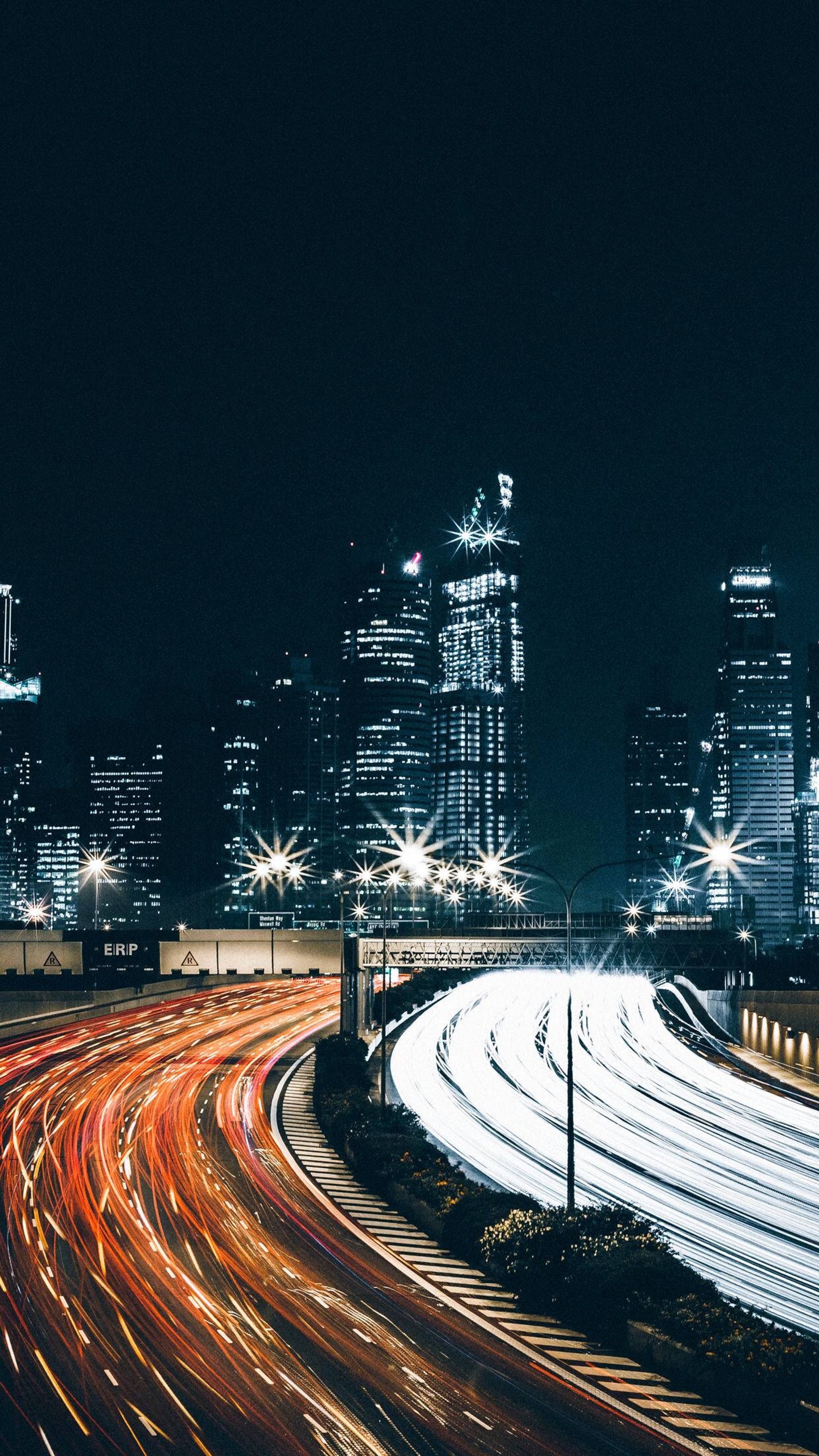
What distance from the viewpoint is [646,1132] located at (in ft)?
170

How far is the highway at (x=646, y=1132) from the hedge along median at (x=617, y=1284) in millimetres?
3141

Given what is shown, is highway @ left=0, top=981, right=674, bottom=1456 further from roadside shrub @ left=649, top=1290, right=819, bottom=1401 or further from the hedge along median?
roadside shrub @ left=649, top=1290, right=819, bottom=1401

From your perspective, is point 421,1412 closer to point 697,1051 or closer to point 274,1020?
point 697,1051

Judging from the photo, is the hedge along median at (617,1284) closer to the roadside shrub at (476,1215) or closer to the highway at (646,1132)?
the roadside shrub at (476,1215)

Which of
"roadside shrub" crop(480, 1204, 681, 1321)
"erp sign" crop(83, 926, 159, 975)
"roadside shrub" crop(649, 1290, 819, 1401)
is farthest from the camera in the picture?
"erp sign" crop(83, 926, 159, 975)

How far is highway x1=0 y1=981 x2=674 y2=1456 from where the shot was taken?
20016mm

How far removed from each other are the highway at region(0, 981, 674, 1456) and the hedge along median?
203cm

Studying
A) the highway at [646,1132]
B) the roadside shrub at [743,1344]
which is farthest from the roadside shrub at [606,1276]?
the highway at [646,1132]

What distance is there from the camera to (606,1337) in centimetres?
2491

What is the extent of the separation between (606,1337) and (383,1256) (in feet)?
27.4

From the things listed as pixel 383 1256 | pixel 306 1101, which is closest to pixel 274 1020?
pixel 306 1101

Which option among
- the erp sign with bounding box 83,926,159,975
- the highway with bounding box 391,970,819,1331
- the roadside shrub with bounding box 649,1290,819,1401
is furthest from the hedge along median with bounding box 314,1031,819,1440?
the erp sign with bounding box 83,926,159,975

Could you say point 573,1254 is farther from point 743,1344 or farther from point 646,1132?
point 646,1132

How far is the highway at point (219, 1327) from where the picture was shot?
20.0 m
